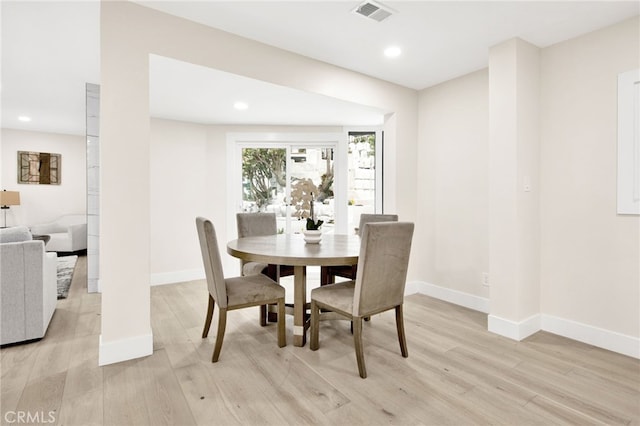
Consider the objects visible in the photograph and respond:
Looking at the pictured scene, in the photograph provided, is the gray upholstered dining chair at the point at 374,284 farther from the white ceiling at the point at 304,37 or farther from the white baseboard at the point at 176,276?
the white baseboard at the point at 176,276

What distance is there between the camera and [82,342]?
259 centimetres

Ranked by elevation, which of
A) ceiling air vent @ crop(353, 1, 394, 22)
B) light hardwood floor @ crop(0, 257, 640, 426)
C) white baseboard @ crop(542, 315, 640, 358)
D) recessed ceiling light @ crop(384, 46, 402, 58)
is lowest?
light hardwood floor @ crop(0, 257, 640, 426)

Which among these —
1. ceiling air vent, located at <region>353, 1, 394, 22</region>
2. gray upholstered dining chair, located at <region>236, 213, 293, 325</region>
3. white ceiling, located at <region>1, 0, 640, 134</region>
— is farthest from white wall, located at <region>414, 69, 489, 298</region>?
gray upholstered dining chair, located at <region>236, 213, 293, 325</region>

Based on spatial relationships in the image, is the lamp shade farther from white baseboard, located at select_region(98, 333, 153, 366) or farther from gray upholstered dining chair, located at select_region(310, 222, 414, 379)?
gray upholstered dining chair, located at select_region(310, 222, 414, 379)

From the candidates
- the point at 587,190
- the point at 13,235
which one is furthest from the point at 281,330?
the point at 587,190

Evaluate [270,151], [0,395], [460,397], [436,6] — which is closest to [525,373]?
[460,397]

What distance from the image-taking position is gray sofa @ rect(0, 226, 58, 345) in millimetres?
2480

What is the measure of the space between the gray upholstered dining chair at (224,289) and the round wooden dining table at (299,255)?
133 mm

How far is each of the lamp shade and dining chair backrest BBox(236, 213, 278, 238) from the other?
521 centimetres

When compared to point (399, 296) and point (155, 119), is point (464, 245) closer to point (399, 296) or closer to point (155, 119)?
point (399, 296)

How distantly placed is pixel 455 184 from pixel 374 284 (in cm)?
197

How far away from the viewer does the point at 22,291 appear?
2.54m

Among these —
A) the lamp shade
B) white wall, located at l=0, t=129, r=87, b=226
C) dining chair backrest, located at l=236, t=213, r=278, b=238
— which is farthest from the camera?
white wall, located at l=0, t=129, r=87, b=226

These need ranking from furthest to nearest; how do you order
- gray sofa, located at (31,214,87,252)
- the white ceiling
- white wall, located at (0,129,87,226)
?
white wall, located at (0,129,87,226), gray sofa, located at (31,214,87,252), the white ceiling
